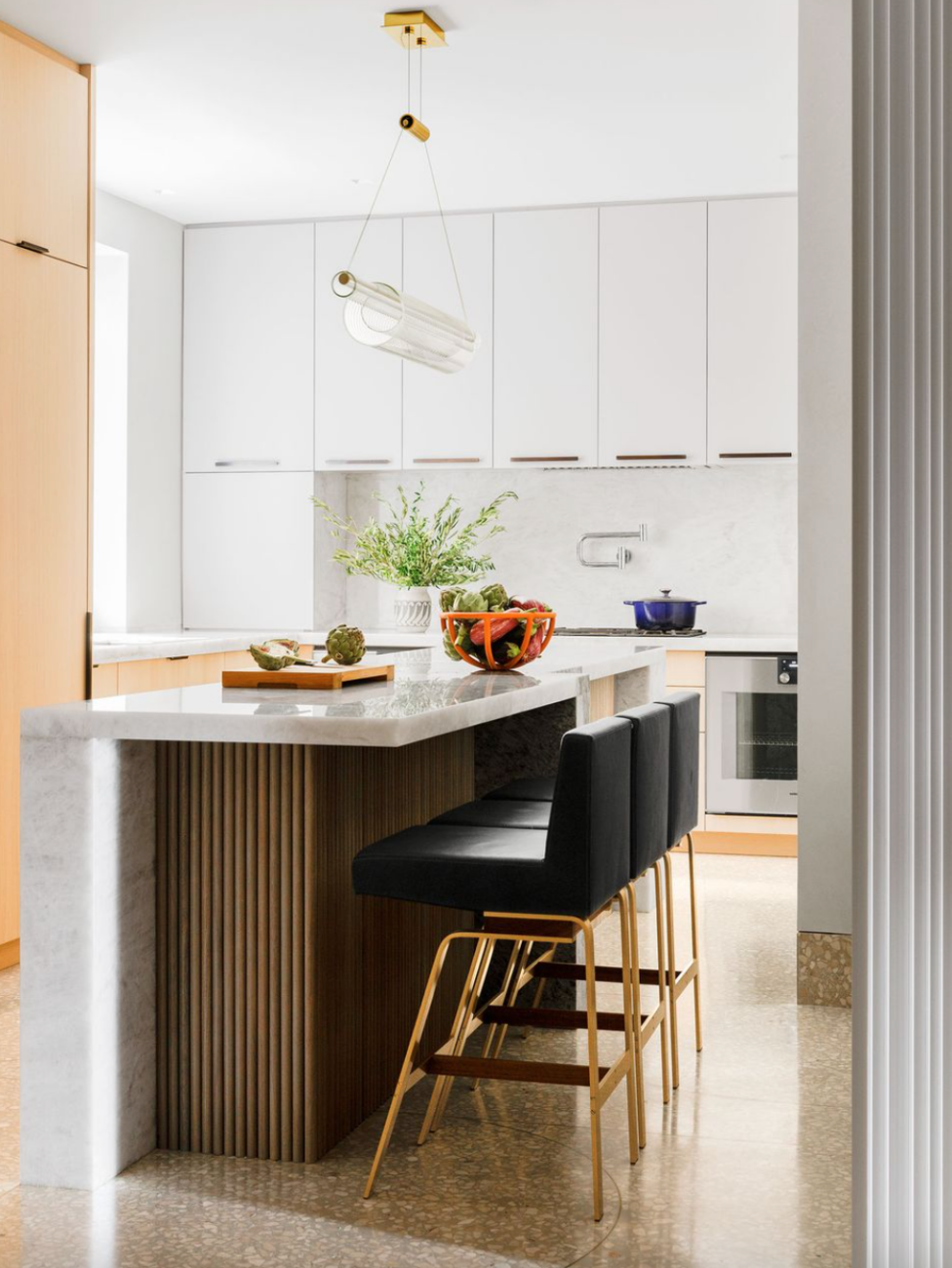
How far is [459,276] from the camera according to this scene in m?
5.87

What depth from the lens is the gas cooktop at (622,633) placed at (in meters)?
5.66

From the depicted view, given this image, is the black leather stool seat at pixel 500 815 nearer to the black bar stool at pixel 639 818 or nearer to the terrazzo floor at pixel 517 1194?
the black bar stool at pixel 639 818

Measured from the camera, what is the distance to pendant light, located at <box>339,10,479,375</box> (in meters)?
3.38

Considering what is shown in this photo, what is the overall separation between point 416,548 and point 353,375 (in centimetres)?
88

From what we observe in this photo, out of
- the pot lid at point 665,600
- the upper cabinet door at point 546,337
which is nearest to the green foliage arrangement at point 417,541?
the upper cabinet door at point 546,337

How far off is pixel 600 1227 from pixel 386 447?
415 cm

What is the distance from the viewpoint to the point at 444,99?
14.9ft

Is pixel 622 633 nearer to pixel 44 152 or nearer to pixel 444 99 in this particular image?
pixel 444 99

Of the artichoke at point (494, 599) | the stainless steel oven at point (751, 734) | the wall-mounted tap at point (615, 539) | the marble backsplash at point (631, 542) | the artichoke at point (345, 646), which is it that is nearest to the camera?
the artichoke at point (345, 646)

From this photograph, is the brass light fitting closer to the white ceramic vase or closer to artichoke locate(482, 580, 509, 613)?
artichoke locate(482, 580, 509, 613)

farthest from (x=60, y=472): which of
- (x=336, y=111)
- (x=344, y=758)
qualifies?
(x=344, y=758)

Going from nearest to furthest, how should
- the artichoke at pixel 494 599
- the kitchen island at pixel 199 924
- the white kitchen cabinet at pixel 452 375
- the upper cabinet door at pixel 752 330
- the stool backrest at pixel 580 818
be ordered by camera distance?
the stool backrest at pixel 580 818 → the kitchen island at pixel 199 924 → the artichoke at pixel 494 599 → the upper cabinet door at pixel 752 330 → the white kitchen cabinet at pixel 452 375

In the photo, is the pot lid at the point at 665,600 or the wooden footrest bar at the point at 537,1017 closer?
the wooden footrest bar at the point at 537,1017

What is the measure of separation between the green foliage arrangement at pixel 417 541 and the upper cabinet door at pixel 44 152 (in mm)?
1807
